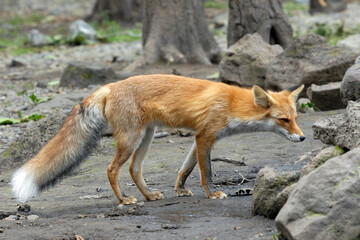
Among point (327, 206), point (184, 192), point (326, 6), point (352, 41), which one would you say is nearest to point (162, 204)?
point (184, 192)

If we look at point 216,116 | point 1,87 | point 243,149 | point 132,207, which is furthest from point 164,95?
point 1,87

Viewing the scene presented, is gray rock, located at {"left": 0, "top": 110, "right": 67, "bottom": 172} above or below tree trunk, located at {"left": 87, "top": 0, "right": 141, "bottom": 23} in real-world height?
above

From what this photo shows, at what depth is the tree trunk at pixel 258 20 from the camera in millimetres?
11930

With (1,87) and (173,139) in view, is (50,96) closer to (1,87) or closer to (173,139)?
(1,87)

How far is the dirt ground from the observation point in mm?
4914

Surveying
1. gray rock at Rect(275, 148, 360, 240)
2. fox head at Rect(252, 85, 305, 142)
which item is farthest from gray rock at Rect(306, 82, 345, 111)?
gray rock at Rect(275, 148, 360, 240)

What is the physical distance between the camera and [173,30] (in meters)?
13.9

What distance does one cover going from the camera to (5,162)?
8219 millimetres

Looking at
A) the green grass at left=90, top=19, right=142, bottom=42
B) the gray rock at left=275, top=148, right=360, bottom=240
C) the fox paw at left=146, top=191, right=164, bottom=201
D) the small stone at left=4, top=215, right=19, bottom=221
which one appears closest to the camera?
the gray rock at left=275, top=148, right=360, bottom=240

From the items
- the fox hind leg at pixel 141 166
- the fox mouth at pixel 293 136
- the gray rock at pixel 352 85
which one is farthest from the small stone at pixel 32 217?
the gray rock at pixel 352 85

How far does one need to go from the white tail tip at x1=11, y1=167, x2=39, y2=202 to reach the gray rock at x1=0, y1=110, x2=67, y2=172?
2309 mm

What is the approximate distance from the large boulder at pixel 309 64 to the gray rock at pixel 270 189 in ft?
16.6

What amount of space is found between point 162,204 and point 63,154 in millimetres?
1205

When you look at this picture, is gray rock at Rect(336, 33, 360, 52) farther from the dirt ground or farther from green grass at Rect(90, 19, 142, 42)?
green grass at Rect(90, 19, 142, 42)
